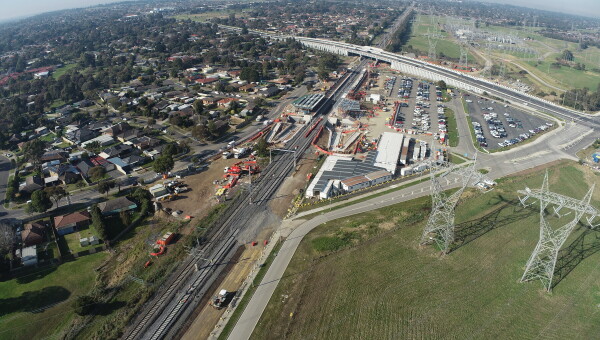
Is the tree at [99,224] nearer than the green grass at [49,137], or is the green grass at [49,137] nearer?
the tree at [99,224]

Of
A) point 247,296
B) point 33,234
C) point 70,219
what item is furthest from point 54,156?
point 247,296

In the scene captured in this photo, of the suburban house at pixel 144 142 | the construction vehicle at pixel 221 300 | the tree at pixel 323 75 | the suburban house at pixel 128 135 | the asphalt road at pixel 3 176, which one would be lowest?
the construction vehicle at pixel 221 300

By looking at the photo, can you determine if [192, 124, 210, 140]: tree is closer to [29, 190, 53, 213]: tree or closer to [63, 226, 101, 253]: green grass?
[29, 190, 53, 213]: tree

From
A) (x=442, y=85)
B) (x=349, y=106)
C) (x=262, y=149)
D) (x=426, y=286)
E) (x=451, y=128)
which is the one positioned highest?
(x=442, y=85)

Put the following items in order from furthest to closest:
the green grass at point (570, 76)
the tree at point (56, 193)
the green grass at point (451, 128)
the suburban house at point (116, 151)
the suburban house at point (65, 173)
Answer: the green grass at point (570, 76), the green grass at point (451, 128), the suburban house at point (116, 151), the suburban house at point (65, 173), the tree at point (56, 193)

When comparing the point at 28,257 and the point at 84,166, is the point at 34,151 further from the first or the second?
the point at 28,257

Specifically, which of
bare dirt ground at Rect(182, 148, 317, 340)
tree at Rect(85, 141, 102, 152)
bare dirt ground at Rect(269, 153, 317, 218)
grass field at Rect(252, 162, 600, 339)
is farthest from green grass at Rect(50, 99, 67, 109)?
grass field at Rect(252, 162, 600, 339)

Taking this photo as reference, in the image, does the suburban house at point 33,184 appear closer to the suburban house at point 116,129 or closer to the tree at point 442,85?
the suburban house at point 116,129

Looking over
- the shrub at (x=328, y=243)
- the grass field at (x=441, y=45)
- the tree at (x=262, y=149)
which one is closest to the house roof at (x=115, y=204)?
the tree at (x=262, y=149)
